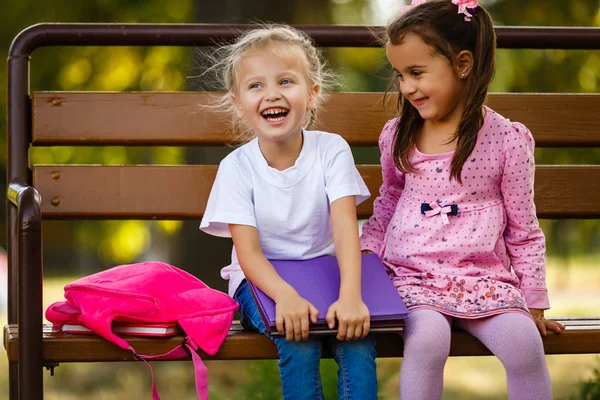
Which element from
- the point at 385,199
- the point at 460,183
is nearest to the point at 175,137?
the point at 385,199

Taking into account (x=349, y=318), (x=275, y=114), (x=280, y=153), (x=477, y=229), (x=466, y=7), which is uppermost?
(x=466, y=7)

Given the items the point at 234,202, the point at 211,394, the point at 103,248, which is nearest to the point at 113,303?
the point at 234,202

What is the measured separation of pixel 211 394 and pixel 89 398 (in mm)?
1054

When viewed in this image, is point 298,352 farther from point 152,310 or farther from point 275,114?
point 275,114

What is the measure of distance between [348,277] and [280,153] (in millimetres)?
464

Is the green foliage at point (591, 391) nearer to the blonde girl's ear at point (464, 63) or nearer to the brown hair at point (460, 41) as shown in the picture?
the brown hair at point (460, 41)

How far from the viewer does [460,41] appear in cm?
270

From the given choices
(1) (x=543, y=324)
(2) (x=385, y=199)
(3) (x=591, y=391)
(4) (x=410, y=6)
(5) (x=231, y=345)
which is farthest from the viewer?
(3) (x=591, y=391)

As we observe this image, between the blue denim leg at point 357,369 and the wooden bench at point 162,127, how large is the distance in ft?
2.98

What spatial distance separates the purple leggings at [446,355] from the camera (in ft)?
7.96

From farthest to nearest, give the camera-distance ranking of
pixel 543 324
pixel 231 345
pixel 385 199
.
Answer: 1. pixel 385 199
2. pixel 543 324
3. pixel 231 345

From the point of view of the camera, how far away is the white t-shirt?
8.85ft

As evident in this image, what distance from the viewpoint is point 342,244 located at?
102 inches

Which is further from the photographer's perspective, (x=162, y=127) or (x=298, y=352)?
(x=162, y=127)
